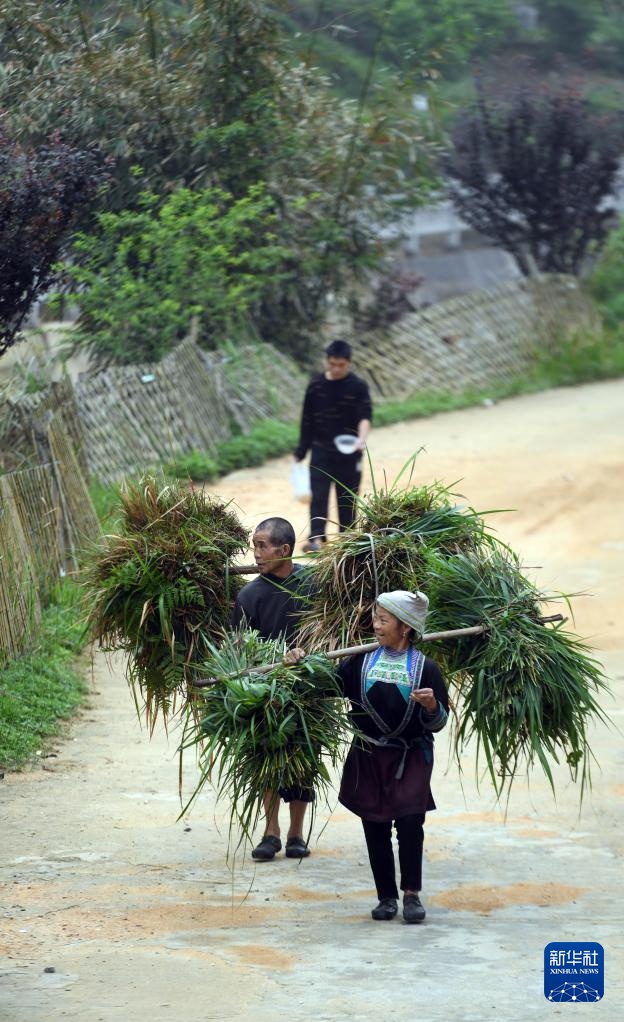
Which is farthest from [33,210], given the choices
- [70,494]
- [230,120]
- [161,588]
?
[230,120]

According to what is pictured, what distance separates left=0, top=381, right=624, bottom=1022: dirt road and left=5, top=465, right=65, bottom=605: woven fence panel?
0.64m

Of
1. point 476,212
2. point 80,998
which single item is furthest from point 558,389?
point 80,998

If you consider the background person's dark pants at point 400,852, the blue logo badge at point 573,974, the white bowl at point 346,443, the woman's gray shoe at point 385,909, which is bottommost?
the woman's gray shoe at point 385,909

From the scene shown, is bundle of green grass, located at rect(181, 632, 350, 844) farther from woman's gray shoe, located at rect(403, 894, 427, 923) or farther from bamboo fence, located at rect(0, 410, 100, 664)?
bamboo fence, located at rect(0, 410, 100, 664)

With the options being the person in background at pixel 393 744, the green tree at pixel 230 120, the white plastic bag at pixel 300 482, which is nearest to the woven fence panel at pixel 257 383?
the green tree at pixel 230 120

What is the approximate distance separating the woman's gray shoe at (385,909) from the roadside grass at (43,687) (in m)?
2.11

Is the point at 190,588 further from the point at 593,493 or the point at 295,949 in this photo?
the point at 593,493

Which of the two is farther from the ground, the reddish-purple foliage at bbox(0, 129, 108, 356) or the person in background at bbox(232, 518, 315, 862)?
the reddish-purple foliage at bbox(0, 129, 108, 356)

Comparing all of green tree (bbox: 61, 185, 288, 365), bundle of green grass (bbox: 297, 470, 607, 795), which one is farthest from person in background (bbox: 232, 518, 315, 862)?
green tree (bbox: 61, 185, 288, 365)

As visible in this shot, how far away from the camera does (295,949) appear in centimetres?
479

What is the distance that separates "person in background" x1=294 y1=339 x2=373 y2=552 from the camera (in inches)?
384

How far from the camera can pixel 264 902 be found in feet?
17.7

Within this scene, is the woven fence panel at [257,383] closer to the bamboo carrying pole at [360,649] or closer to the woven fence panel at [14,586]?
the woven fence panel at [14,586]

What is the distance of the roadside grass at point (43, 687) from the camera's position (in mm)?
7199
